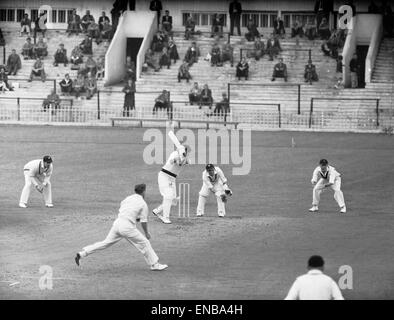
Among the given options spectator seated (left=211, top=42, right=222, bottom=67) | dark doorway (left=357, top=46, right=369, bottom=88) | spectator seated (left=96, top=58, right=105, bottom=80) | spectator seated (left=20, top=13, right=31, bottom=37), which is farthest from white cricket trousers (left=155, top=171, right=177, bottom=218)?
spectator seated (left=20, top=13, right=31, bottom=37)

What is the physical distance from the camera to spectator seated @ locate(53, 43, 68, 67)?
5312 cm

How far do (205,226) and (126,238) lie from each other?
5.63m

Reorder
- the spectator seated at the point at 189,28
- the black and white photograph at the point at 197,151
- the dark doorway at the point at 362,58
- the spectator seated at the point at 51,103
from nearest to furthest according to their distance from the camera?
the black and white photograph at the point at 197,151, the spectator seated at the point at 51,103, the dark doorway at the point at 362,58, the spectator seated at the point at 189,28

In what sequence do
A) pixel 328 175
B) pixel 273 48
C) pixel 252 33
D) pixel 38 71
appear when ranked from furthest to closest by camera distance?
pixel 252 33, pixel 273 48, pixel 38 71, pixel 328 175

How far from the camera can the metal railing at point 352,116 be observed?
4634 cm

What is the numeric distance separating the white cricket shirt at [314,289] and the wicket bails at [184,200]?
1343 cm

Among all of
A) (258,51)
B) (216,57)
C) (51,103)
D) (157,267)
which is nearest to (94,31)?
(216,57)

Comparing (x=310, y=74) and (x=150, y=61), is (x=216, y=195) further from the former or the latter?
(x=150, y=61)

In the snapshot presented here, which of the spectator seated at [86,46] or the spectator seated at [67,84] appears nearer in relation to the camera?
the spectator seated at [67,84]

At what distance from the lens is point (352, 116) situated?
4678 centimetres

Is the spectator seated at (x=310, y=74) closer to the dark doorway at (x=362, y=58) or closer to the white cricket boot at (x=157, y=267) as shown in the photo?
the dark doorway at (x=362, y=58)

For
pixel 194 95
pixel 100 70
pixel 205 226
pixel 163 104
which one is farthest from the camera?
pixel 100 70

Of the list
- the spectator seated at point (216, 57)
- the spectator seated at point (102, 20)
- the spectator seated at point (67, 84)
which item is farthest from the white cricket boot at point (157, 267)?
the spectator seated at point (102, 20)
